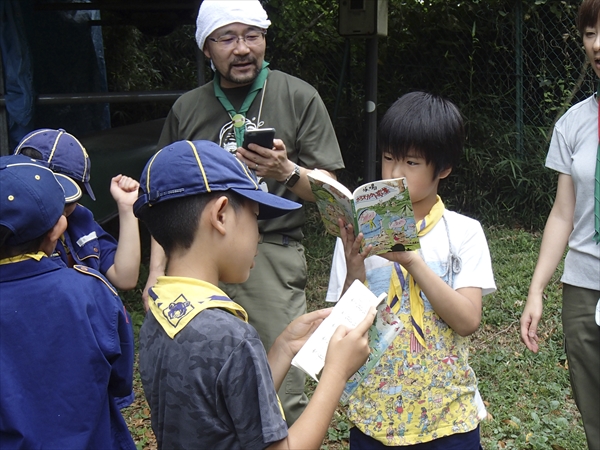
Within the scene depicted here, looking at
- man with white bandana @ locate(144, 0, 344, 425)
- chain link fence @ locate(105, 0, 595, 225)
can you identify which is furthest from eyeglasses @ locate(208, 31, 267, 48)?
chain link fence @ locate(105, 0, 595, 225)

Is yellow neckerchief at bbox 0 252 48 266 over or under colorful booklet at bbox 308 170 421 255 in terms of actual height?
under

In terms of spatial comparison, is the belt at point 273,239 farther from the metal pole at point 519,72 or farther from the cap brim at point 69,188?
the metal pole at point 519,72

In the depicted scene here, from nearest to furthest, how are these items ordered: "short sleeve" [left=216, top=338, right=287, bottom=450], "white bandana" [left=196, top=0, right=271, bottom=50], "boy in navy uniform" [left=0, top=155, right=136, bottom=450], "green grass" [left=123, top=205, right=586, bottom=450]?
"short sleeve" [left=216, top=338, right=287, bottom=450] < "boy in navy uniform" [left=0, top=155, right=136, bottom=450] < "white bandana" [left=196, top=0, right=271, bottom=50] < "green grass" [left=123, top=205, right=586, bottom=450]

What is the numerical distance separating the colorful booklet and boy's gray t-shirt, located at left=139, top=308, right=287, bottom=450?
509mm

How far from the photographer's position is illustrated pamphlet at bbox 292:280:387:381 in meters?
1.64

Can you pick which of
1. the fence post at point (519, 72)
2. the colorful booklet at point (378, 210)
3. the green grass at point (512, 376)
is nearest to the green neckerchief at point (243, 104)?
the colorful booklet at point (378, 210)

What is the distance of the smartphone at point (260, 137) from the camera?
2.47 metres

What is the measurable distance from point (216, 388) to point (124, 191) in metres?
1.37

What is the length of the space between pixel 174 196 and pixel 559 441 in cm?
259

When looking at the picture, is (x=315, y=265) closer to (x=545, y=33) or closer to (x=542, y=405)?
(x=542, y=405)

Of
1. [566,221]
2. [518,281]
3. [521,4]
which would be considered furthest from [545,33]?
[566,221]

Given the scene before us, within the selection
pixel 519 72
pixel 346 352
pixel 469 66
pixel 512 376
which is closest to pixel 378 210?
pixel 346 352

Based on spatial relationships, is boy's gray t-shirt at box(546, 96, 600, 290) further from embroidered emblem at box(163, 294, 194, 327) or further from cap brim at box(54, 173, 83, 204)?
cap brim at box(54, 173, 83, 204)

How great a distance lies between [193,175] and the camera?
1618 millimetres
